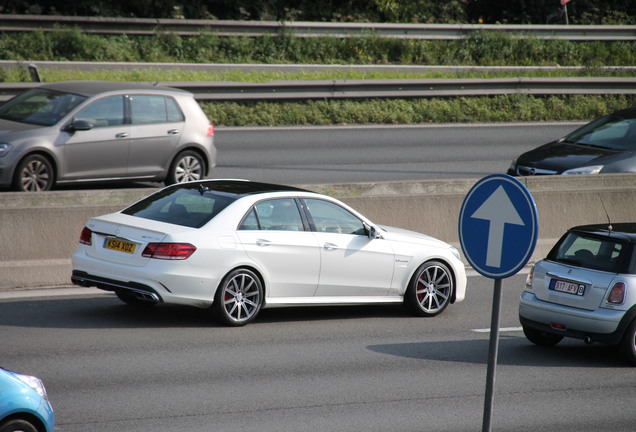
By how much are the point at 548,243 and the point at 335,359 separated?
7.05 meters

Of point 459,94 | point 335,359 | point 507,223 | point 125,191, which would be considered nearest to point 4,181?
point 125,191

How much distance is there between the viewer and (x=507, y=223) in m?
6.46

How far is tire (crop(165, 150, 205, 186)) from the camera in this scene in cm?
1623

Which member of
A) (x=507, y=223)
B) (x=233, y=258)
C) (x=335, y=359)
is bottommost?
(x=335, y=359)

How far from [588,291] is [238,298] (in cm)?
360

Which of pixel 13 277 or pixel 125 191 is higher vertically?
pixel 125 191

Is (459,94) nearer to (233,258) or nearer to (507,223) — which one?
(233,258)

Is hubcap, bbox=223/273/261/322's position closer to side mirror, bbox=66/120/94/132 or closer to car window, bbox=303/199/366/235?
car window, bbox=303/199/366/235

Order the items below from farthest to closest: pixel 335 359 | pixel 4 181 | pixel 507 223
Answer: pixel 4 181 → pixel 335 359 → pixel 507 223

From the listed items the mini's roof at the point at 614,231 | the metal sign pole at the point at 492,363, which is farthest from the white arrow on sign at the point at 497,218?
the mini's roof at the point at 614,231

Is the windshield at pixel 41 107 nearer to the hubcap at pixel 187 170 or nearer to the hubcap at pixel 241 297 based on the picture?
→ the hubcap at pixel 187 170

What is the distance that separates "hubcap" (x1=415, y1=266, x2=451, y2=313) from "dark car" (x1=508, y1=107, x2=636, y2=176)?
5936 mm

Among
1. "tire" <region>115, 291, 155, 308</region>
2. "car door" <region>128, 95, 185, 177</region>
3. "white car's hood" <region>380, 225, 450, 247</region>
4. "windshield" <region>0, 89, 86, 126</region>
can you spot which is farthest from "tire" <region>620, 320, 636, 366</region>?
"windshield" <region>0, 89, 86, 126</region>

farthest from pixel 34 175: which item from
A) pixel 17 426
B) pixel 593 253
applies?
pixel 17 426
